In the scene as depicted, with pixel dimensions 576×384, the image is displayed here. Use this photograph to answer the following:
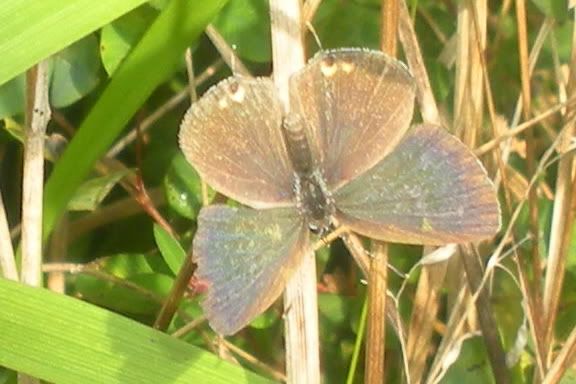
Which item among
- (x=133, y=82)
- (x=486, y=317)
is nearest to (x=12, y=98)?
(x=133, y=82)

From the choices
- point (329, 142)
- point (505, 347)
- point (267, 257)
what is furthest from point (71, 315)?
point (505, 347)

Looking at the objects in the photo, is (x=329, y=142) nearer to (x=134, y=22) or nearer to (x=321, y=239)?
(x=321, y=239)

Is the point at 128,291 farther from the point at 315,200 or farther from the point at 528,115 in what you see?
the point at 528,115

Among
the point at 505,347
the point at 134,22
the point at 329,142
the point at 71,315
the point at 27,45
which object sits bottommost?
the point at 505,347

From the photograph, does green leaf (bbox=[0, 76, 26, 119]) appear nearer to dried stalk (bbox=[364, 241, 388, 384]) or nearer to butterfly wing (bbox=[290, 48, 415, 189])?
butterfly wing (bbox=[290, 48, 415, 189])

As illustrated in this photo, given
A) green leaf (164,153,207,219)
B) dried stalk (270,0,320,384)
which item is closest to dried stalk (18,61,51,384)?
green leaf (164,153,207,219)

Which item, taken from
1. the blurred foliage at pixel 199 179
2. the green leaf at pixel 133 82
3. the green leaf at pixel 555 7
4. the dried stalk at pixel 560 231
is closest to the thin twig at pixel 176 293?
the blurred foliage at pixel 199 179
